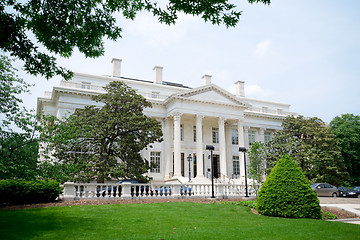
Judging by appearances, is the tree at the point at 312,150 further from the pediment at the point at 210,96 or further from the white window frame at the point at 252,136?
the pediment at the point at 210,96

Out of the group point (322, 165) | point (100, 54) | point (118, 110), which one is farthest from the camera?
point (322, 165)

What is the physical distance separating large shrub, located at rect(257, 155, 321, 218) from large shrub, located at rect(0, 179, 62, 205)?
11.0 meters

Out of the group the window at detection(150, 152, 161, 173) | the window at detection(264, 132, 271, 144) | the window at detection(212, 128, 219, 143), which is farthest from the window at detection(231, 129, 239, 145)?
the window at detection(150, 152, 161, 173)

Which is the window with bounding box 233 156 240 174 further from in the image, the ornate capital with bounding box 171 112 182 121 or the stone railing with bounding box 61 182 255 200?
the stone railing with bounding box 61 182 255 200

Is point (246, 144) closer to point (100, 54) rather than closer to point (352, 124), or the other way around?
point (352, 124)

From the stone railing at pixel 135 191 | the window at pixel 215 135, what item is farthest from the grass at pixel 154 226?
the window at pixel 215 135

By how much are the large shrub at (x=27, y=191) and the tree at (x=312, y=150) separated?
1061 inches

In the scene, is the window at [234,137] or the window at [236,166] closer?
the window at [236,166]

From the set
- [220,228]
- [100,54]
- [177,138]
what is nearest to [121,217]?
[220,228]

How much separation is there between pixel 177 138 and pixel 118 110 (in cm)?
992

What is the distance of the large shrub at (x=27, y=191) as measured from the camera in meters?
15.1

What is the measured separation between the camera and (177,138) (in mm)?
34719

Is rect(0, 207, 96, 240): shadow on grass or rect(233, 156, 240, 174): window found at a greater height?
rect(233, 156, 240, 174): window

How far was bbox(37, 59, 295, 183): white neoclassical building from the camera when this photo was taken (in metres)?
34.0
